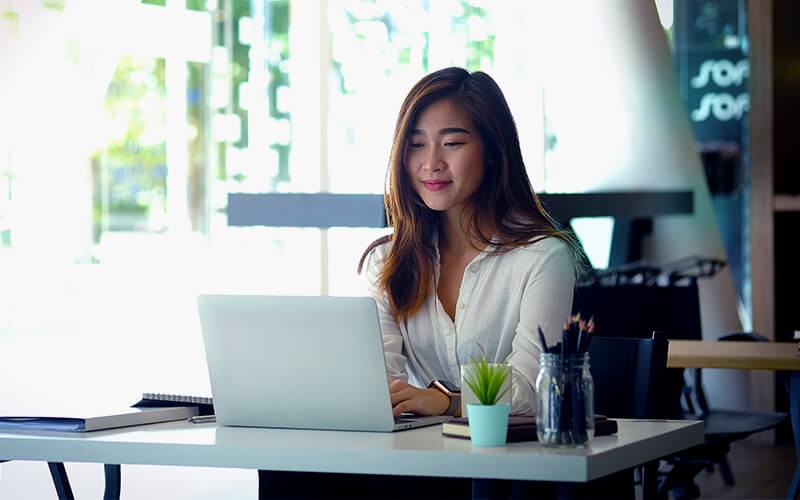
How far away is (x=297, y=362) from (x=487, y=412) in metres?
0.32

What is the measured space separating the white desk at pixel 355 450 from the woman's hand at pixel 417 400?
0.14 m

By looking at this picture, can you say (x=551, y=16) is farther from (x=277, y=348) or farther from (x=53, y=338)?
(x=277, y=348)

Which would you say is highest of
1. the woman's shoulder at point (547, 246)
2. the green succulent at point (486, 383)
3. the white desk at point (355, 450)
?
the woman's shoulder at point (547, 246)

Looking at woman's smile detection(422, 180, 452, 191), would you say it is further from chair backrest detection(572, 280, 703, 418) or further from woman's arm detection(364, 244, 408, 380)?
chair backrest detection(572, 280, 703, 418)

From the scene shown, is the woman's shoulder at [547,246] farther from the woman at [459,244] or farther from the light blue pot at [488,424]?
the light blue pot at [488,424]

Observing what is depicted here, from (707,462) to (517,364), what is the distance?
5.81ft

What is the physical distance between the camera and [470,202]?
2457mm

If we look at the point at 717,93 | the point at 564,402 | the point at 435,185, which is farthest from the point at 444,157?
the point at 717,93

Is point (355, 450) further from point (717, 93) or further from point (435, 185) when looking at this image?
point (717, 93)

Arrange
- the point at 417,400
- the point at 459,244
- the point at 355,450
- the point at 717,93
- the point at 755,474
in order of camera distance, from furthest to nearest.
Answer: the point at 717,93
the point at 755,474
the point at 459,244
the point at 417,400
the point at 355,450

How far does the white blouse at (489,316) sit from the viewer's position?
87.8 inches

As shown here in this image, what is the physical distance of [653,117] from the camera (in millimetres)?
6723

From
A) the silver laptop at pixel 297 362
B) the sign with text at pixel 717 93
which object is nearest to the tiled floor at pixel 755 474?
the sign with text at pixel 717 93

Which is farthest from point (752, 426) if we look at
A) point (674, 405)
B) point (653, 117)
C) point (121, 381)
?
point (653, 117)
